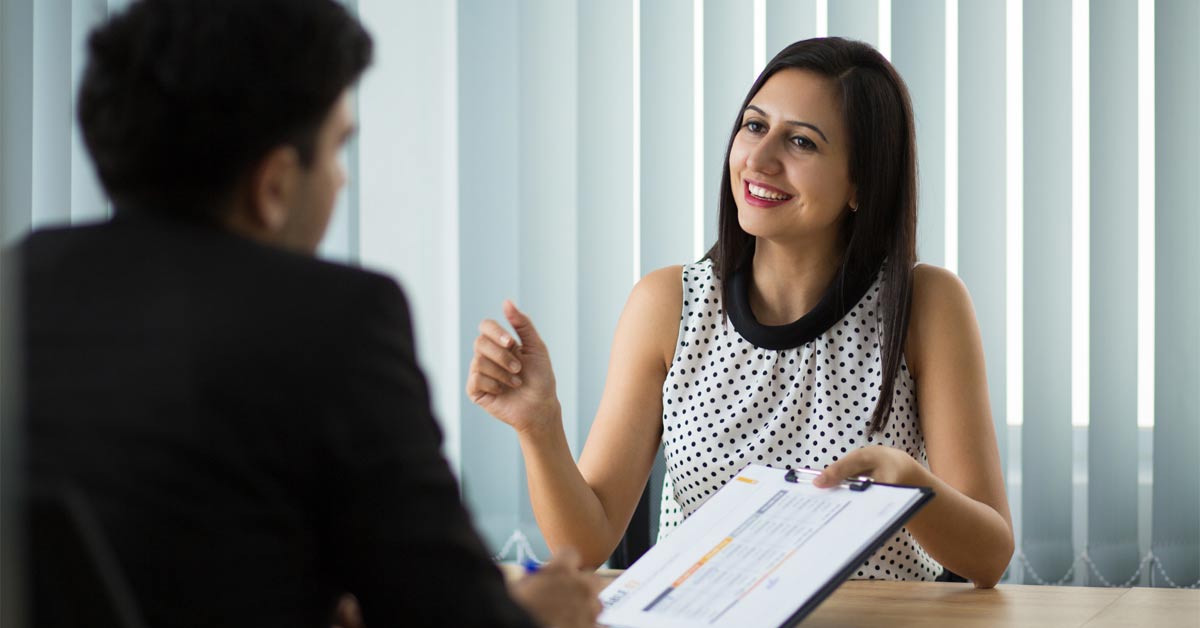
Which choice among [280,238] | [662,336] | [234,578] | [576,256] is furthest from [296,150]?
[576,256]

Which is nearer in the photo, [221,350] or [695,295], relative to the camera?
[221,350]

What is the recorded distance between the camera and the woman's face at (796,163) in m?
1.62

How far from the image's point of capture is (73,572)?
0.53m

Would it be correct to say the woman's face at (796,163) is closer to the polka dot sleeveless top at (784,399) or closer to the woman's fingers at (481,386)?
the polka dot sleeveless top at (784,399)

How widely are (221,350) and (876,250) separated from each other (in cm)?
130

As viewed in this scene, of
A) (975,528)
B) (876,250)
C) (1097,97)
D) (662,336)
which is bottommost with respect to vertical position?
(975,528)

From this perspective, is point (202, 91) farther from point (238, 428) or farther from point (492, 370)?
point (492, 370)

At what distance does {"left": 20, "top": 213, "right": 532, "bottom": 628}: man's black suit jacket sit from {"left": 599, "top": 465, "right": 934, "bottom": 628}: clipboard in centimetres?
43

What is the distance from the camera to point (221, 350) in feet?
1.81

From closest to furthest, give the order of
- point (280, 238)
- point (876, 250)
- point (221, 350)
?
1. point (221, 350)
2. point (280, 238)
3. point (876, 250)

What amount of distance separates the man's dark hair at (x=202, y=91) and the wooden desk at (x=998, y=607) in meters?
0.62

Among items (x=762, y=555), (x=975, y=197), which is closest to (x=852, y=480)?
(x=762, y=555)

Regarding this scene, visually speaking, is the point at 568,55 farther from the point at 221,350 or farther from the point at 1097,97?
the point at 221,350

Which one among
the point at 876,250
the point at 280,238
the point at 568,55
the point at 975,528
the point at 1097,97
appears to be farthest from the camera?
the point at 568,55
